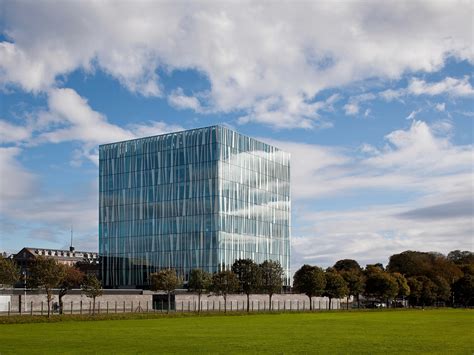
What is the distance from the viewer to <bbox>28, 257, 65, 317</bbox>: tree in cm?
7338

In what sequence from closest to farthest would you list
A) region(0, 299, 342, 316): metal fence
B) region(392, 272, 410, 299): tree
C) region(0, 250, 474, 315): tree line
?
region(0, 250, 474, 315): tree line → region(0, 299, 342, 316): metal fence → region(392, 272, 410, 299): tree

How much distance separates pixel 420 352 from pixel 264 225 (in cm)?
11690

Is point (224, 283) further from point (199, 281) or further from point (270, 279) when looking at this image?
point (270, 279)

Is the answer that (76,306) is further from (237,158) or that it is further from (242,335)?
(237,158)

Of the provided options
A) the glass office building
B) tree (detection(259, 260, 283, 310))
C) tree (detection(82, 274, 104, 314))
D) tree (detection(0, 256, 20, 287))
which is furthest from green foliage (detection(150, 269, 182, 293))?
the glass office building

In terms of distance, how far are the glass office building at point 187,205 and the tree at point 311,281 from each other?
22.4m

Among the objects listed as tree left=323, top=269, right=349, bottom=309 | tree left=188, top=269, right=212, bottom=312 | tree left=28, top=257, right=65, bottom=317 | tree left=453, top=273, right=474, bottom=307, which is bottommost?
tree left=453, top=273, right=474, bottom=307

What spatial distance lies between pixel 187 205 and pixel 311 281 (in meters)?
36.0

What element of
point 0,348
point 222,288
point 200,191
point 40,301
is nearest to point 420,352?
point 0,348

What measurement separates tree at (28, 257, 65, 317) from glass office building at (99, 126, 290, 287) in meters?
61.8

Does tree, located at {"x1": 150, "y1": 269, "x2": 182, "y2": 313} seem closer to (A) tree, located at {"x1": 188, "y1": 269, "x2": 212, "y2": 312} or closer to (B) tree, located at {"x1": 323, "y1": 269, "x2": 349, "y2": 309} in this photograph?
(A) tree, located at {"x1": 188, "y1": 269, "x2": 212, "y2": 312}

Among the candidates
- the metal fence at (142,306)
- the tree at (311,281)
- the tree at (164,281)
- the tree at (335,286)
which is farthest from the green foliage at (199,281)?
the tree at (335,286)

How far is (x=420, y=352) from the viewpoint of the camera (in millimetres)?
32281

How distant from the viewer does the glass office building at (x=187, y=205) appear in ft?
447
